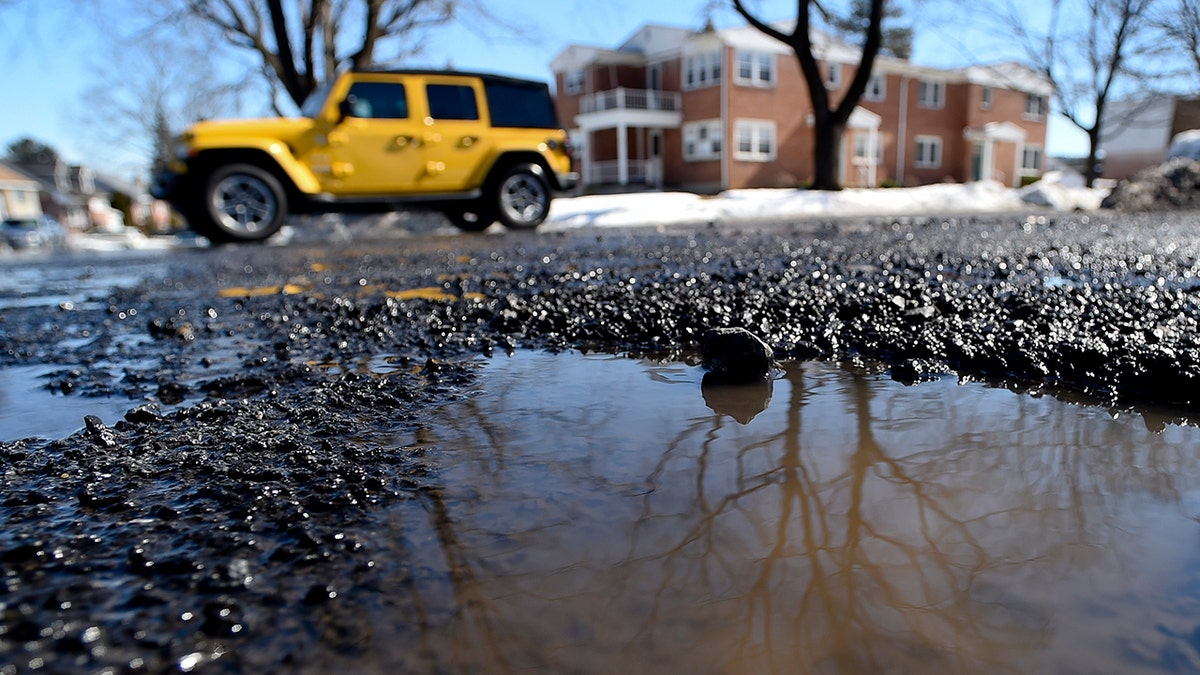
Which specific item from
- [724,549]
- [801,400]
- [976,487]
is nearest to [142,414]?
[724,549]

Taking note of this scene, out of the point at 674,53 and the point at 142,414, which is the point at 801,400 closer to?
the point at 142,414

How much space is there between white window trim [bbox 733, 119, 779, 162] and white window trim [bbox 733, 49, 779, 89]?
1696mm

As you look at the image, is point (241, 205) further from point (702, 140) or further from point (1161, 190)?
point (702, 140)

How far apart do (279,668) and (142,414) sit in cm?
142

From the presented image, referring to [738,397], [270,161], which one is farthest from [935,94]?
[738,397]

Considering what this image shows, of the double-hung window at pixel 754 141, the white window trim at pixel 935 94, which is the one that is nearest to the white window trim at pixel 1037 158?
the white window trim at pixel 935 94

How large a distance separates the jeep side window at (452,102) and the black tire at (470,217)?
1246 mm

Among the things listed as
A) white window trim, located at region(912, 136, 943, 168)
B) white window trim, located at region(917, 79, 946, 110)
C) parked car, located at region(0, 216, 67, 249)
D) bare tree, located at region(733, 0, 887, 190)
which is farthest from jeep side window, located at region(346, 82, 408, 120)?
white window trim, located at region(917, 79, 946, 110)

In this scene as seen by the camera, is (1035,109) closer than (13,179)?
Yes

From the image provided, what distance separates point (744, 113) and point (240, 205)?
27.2m

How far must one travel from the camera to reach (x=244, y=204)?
884 cm

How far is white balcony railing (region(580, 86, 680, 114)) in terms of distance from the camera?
106 feet

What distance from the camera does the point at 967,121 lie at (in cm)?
4003

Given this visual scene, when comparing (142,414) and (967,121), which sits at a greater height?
(967,121)
